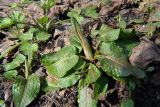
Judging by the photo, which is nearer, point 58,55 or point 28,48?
point 58,55

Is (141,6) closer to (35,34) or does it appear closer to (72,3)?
(72,3)

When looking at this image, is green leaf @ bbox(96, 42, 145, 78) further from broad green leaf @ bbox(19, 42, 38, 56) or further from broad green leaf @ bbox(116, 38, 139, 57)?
broad green leaf @ bbox(19, 42, 38, 56)

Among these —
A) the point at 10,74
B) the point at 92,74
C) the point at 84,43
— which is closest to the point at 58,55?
the point at 84,43

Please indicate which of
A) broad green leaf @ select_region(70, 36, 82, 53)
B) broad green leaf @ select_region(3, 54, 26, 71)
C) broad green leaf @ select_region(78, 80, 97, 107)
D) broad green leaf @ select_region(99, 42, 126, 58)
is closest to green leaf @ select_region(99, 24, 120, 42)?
broad green leaf @ select_region(99, 42, 126, 58)

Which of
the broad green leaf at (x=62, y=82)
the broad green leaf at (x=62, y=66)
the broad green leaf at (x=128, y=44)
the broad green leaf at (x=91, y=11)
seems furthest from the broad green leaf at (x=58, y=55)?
the broad green leaf at (x=91, y=11)

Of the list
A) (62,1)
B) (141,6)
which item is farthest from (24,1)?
(141,6)

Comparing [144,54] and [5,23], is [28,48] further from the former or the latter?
[144,54]
